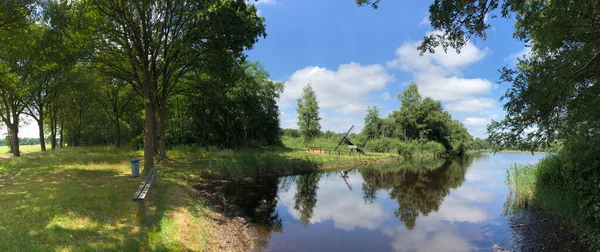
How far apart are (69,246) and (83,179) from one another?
7859mm

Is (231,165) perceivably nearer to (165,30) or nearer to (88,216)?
(165,30)

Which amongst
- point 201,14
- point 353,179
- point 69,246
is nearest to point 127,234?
point 69,246

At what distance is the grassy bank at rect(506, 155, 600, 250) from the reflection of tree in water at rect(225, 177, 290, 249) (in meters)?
8.66

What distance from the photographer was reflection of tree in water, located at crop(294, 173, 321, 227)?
511 inches

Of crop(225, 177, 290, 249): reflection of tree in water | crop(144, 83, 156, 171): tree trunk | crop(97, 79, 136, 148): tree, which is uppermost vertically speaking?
crop(97, 79, 136, 148): tree

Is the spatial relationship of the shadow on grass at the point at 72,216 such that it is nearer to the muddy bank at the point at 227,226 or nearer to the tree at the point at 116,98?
the muddy bank at the point at 227,226

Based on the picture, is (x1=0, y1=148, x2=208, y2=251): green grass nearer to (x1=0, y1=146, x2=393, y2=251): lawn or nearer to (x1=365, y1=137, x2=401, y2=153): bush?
(x1=0, y1=146, x2=393, y2=251): lawn

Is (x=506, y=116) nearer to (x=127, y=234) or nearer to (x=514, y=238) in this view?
(x=514, y=238)

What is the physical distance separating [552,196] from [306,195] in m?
10.8

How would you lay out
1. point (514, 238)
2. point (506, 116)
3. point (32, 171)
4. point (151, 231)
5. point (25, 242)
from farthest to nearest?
1. point (32, 171)
2. point (514, 238)
3. point (506, 116)
4. point (151, 231)
5. point (25, 242)

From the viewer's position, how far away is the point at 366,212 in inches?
539

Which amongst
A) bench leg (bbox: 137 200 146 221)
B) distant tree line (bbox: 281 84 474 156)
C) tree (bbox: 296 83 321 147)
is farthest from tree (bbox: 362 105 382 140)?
bench leg (bbox: 137 200 146 221)

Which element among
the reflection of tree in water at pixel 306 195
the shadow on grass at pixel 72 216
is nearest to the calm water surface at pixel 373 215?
the reflection of tree in water at pixel 306 195

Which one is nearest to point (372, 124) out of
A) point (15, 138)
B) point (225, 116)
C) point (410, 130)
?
point (410, 130)
